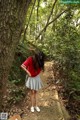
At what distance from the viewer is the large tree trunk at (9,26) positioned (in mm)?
1788

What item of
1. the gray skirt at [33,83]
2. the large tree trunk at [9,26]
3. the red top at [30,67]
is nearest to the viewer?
the large tree trunk at [9,26]

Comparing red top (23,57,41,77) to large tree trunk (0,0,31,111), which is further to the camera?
red top (23,57,41,77)

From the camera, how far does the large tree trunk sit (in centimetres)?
179

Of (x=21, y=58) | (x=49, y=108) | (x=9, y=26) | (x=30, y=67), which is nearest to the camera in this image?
(x=9, y=26)

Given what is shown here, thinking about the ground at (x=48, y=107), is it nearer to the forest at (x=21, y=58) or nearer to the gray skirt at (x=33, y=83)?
the forest at (x=21, y=58)

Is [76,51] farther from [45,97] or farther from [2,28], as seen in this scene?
[2,28]

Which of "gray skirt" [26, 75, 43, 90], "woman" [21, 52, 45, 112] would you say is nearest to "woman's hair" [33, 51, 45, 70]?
"woman" [21, 52, 45, 112]

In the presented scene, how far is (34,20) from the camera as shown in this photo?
21422 millimetres

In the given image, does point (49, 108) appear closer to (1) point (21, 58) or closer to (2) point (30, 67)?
(2) point (30, 67)

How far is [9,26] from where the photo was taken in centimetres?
182

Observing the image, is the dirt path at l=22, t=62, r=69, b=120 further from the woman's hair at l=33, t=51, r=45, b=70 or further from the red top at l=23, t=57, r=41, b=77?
the woman's hair at l=33, t=51, r=45, b=70

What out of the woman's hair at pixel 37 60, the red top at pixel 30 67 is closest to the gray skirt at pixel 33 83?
the red top at pixel 30 67

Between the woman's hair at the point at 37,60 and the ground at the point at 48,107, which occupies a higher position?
the woman's hair at the point at 37,60

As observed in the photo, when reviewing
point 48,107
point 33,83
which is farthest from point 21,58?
point 33,83
